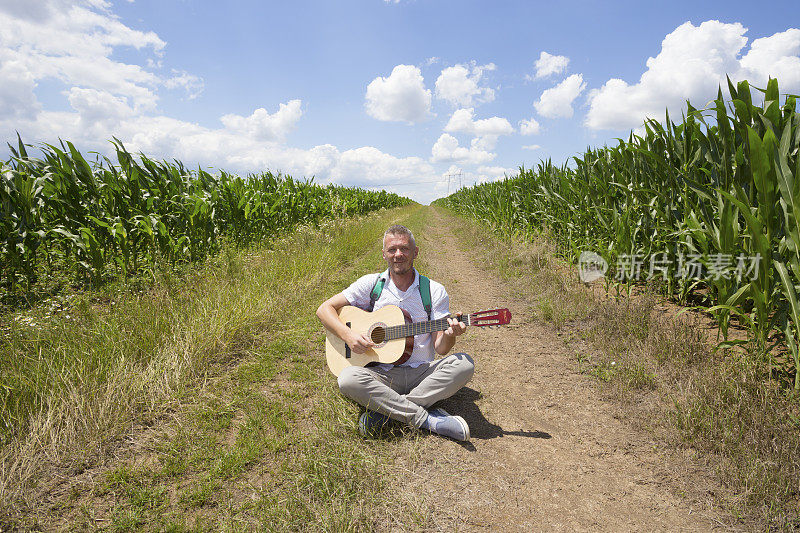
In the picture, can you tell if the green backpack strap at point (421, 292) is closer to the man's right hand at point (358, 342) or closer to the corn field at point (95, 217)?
the man's right hand at point (358, 342)

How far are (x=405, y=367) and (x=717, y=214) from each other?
328 cm

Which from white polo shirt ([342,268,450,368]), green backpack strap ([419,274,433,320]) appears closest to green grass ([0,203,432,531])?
white polo shirt ([342,268,450,368])

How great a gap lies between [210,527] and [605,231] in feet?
19.7

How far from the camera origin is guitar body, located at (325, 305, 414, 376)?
284 cm

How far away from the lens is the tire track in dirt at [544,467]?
204 centimetres

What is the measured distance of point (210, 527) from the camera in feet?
6.31

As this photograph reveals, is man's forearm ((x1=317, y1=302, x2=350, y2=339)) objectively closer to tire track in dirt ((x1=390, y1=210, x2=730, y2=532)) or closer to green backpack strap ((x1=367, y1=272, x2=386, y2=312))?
green backpack strap ((x1=367, y1=272, x2=386, y2=312))

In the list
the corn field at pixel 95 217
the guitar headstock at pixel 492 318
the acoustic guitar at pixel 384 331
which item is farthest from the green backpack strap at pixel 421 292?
the corn field at pixel 95 217

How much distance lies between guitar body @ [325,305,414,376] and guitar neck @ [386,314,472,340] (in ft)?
0.14

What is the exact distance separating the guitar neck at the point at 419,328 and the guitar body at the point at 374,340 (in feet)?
0.14

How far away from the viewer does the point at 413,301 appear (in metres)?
2.96

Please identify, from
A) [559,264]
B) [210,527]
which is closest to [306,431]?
[210,527]

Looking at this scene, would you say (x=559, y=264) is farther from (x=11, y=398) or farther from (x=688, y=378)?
(x=11, y=398)

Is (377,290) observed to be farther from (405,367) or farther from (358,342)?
(405,367)
